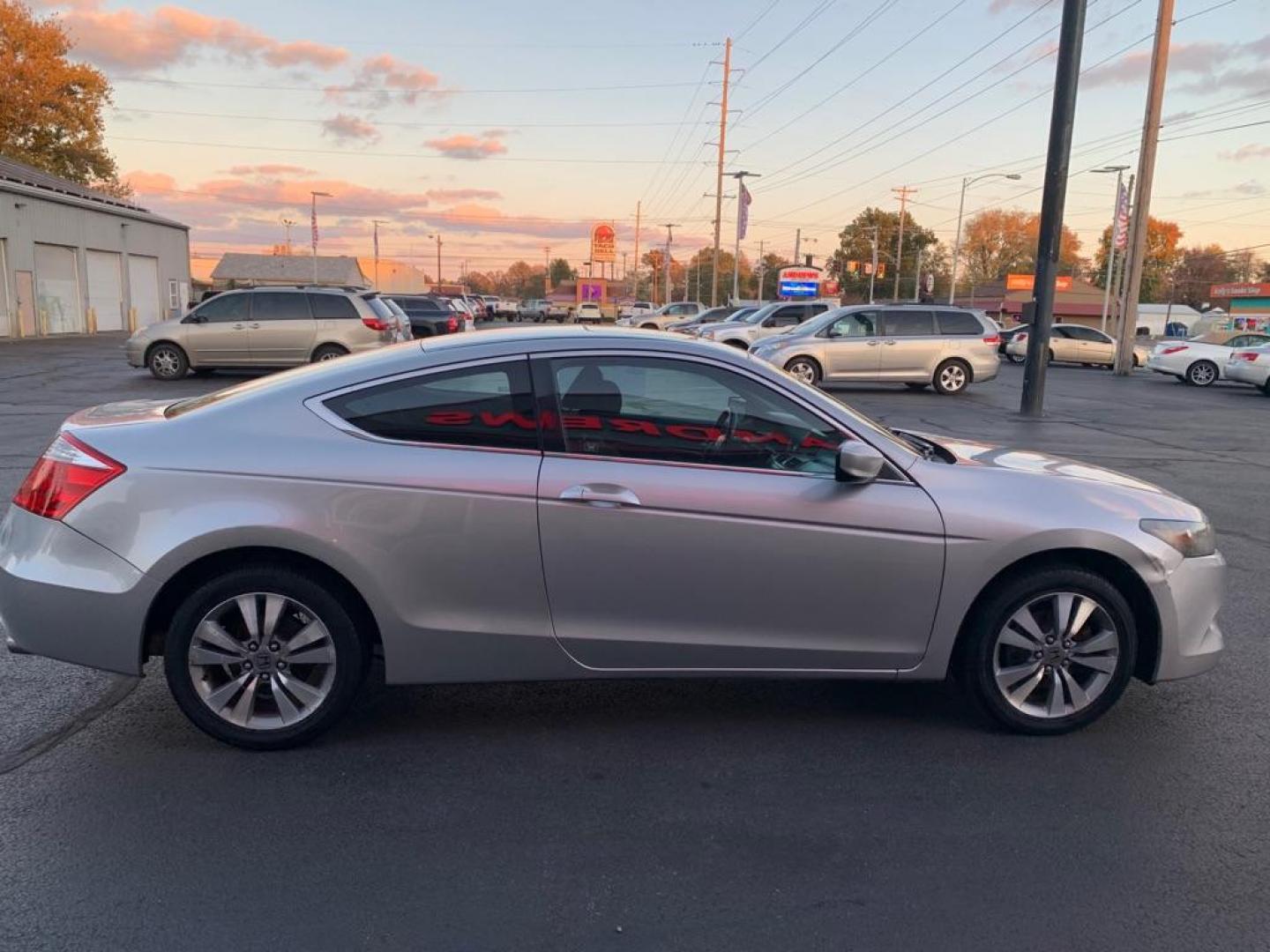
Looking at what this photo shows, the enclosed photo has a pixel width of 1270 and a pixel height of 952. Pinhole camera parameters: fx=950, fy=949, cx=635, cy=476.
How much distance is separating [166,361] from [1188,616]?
18.1 metres

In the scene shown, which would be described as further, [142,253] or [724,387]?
[142,253]

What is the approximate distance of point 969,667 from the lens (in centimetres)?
378

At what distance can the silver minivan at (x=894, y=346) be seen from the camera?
60.2 feet

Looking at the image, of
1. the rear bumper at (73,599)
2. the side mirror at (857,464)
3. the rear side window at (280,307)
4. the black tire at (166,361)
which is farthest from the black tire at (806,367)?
the rear bumper at (73,599)

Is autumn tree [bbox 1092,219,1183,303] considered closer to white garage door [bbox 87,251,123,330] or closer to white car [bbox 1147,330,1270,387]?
white car [bbox 1147,330,1270,387]

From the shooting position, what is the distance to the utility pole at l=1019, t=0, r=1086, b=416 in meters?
13.6

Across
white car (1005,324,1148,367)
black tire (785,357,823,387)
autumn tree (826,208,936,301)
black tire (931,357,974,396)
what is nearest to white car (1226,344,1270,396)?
black tire (931,357,974,396)

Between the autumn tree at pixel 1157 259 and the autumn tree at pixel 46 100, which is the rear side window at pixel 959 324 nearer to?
the autumn tree at pixel 46 100

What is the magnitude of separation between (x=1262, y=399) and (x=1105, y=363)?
11692 mm

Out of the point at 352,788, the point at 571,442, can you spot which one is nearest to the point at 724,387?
the point at 571,442

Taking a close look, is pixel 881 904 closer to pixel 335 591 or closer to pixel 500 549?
pixel 500 549

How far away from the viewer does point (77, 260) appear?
35938 mm

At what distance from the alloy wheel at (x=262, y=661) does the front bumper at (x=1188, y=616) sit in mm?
3243

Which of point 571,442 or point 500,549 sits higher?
point 571,442
